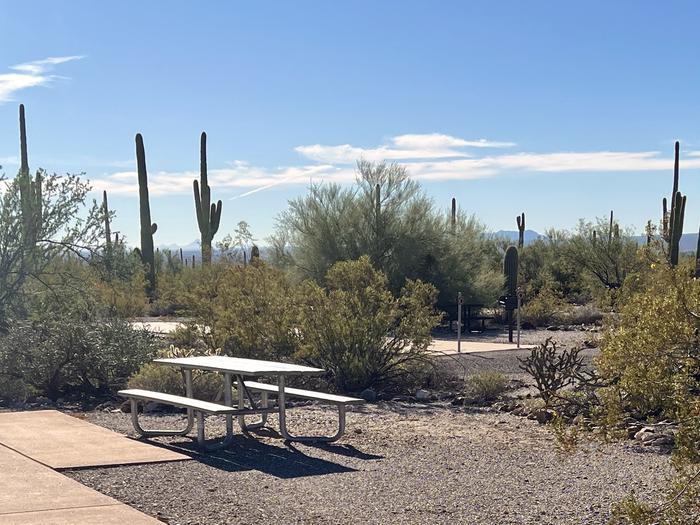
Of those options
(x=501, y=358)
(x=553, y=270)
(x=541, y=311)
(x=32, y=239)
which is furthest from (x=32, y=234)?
(x=553, y=270)

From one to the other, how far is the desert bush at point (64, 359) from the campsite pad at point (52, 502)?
4.96 metres

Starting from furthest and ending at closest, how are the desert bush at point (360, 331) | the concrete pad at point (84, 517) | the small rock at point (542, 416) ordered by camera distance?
the desert bush at point (360, 331) < the small rock at point (542, 416) < the concrete pad at point (84, 517)

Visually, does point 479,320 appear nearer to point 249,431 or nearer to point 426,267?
point 426,267

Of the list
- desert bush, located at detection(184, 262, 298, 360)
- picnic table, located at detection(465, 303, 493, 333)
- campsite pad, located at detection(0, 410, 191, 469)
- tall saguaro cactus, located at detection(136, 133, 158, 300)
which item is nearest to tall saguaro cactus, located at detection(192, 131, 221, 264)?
tall saguaro cactus, located at detection(136, 133, 158, 300)

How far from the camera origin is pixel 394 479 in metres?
8.10

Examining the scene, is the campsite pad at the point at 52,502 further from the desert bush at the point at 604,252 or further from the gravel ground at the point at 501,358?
the desert bush at the point at 604,252

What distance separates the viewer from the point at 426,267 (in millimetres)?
26953

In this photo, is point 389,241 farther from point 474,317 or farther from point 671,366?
point 671,366

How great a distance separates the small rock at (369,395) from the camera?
517 inches

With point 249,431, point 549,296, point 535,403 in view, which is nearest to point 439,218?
point 549,296

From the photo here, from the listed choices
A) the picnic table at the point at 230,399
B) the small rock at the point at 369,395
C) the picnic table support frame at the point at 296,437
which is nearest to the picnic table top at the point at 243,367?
the picnic table at the point at 230,399

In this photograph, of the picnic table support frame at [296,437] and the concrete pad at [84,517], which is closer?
the concrete pad at [84,517]

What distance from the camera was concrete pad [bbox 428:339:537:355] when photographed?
20281 mm

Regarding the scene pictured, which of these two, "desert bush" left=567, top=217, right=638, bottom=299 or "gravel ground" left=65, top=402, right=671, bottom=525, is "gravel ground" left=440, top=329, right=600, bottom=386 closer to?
"gravel ground" left=65, top=402, right=671, bottom=525
